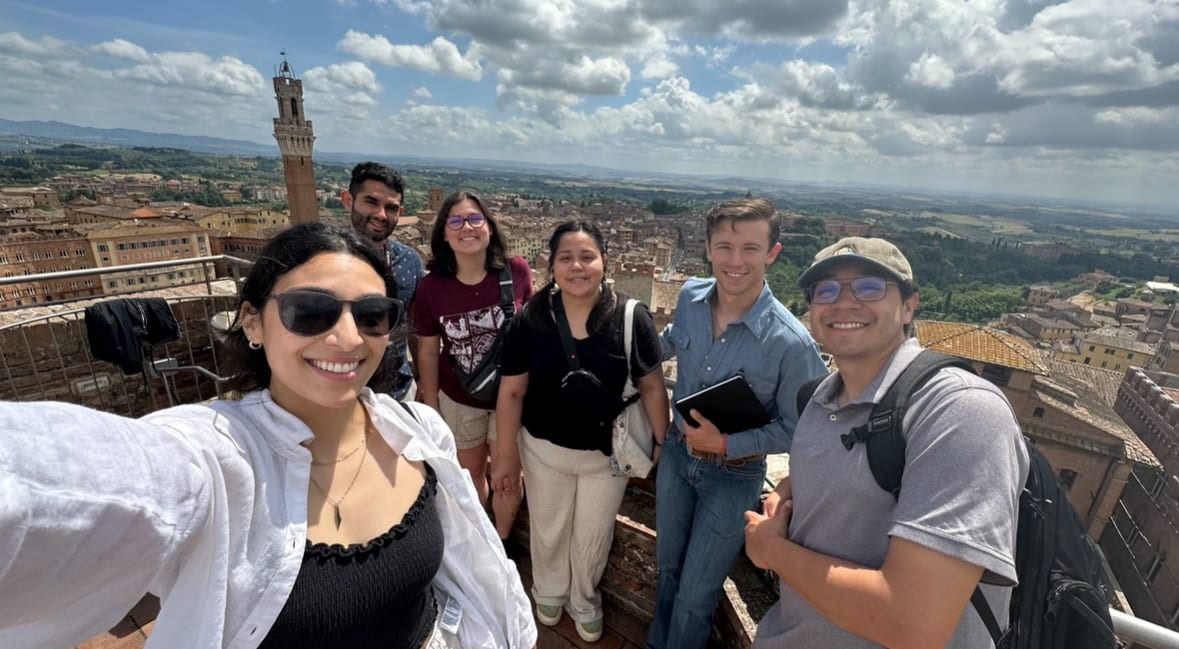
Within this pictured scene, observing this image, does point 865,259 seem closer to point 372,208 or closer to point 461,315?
point 461,315

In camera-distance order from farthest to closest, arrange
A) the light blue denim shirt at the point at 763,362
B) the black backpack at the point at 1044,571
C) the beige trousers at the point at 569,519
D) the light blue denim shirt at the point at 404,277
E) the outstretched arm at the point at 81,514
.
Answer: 1. the light blue denim shirt at the point at 404,277
2. the beige trousers at the point at 569,519
3. the light blue denim shirt at the point at 763,362
4. the black backpack at the point at 1044,571
5. the outstretched arm at the point at 81,514

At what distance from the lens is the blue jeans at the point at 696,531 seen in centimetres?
203

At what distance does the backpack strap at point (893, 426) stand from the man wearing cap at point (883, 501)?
0.02m

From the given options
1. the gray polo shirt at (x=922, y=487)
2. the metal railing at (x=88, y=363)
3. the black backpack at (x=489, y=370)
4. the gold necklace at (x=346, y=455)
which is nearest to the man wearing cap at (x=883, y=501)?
the gray polo shirt at (x=922, y=487)

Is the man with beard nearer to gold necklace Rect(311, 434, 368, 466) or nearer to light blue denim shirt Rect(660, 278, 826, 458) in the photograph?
Result: gold necklace Rect(311, 434, 368, 466)

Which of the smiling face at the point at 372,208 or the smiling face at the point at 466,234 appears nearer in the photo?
the smiling face at the point at 466,234

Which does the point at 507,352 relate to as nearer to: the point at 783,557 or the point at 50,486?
the point at 783,557

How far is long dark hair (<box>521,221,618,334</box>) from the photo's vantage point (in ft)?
6.80

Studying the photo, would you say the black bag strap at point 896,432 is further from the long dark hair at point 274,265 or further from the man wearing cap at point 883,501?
the long dark hair at point 274,265

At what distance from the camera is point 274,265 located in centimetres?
124

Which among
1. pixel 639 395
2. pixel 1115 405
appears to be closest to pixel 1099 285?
pixel 1115 405

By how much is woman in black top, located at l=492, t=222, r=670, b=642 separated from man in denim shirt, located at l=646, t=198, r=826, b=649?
20cm

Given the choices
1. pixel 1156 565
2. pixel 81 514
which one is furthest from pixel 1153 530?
pixel 81 514

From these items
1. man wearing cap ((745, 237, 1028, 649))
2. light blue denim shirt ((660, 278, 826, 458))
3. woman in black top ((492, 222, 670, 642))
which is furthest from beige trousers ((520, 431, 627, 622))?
man wearing cap ((745, 237, 1028, 649))
